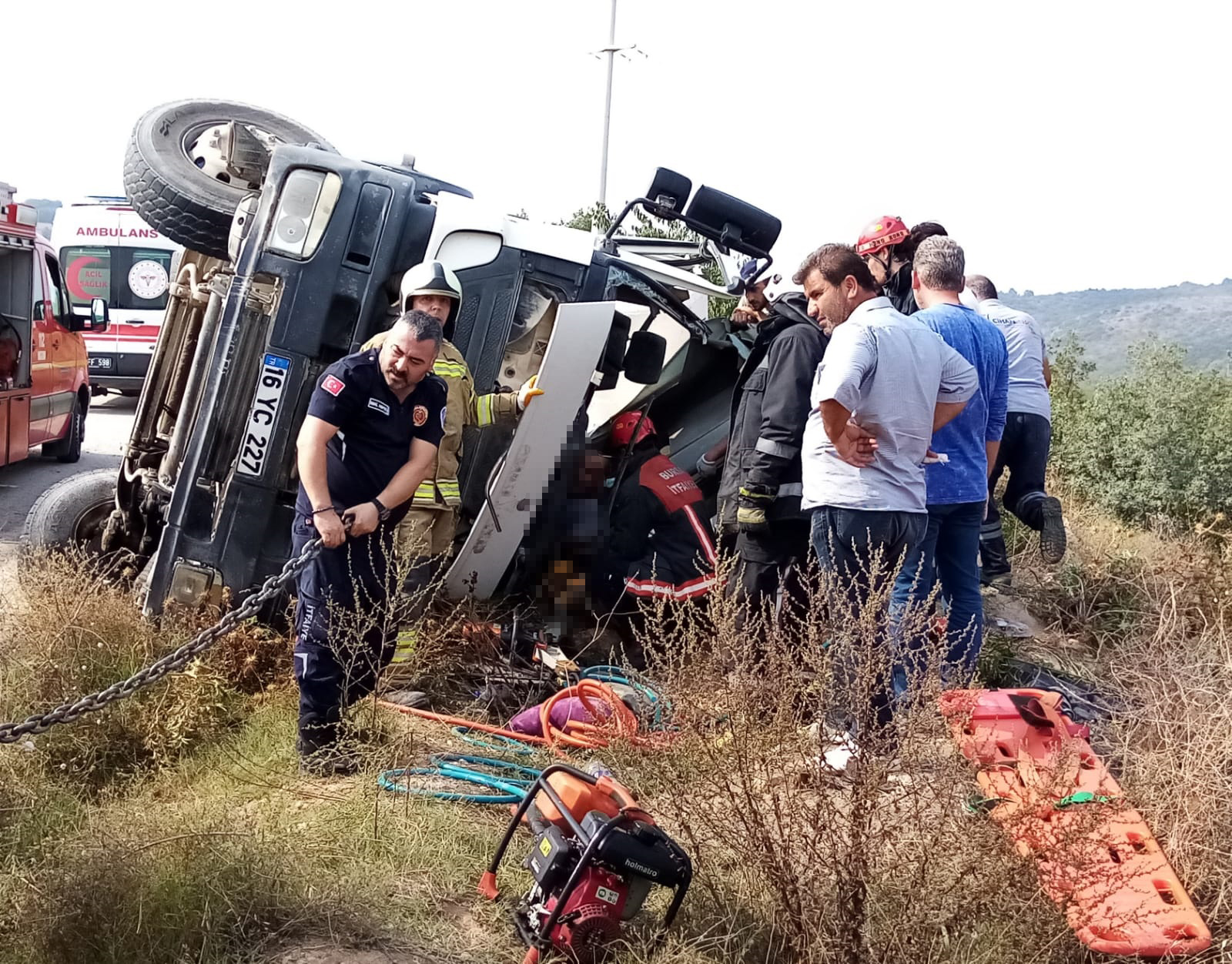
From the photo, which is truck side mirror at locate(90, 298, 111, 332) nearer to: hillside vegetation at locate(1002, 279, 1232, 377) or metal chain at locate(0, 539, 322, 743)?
metal chain at locate(0, 539, 322, 743)

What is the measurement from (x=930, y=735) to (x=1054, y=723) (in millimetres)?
1072

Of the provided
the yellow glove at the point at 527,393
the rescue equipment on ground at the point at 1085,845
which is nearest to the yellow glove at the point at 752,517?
the yellow glove at the point at 527,393

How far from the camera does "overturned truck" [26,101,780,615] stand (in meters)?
4.88

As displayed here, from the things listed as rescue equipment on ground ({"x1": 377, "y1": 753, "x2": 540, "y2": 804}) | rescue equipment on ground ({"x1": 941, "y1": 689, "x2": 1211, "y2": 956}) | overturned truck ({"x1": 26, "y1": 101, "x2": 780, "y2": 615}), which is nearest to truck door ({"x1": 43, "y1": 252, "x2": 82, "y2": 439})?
overturned truck ({"x1": 26, "y1": 101, "x2": 780, "y2": 615})

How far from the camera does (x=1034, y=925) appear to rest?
9.15 ft

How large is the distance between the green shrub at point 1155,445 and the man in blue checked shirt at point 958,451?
3442 millimetres

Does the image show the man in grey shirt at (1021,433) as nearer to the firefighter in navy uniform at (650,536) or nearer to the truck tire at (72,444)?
the firefighter in navy uniform at (650,536)

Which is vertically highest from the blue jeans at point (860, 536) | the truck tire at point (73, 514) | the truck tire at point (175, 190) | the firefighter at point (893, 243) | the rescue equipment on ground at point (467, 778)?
the firefighter at point (893, 243)

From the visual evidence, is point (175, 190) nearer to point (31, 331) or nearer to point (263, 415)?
point (263, 415)

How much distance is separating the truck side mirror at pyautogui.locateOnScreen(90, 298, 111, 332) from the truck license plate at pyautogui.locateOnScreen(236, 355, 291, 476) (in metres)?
5.71

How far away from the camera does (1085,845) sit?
2828 millimetres

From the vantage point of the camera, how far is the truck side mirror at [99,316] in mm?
9781

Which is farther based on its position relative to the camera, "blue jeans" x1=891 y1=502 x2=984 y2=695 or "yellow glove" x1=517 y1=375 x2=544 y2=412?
"yellow glove" x1=517 y1=375 x2=544 y2=412

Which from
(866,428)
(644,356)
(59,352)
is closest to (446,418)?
(644,356)
